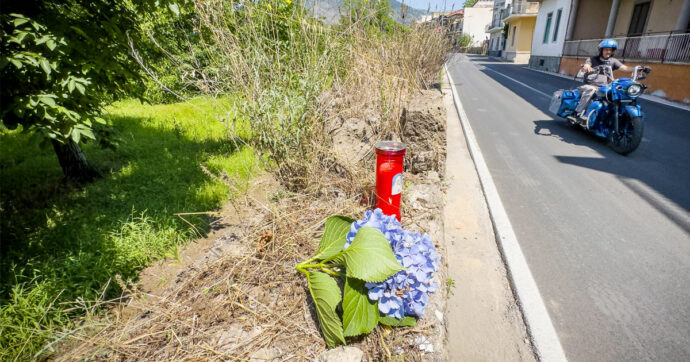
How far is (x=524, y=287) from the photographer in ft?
8.09

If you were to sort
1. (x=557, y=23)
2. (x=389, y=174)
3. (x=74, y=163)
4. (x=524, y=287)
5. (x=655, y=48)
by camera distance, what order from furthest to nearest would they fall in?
(x=557, y=23) < (x=655, y=48) < (x=74, y=163) < (x=389, y=174) < (x=524, y=287)

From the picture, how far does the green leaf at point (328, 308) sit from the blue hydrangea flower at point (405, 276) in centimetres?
20

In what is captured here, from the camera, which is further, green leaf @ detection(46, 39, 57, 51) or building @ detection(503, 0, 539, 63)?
building @ detection(503, 0, 539, 63)

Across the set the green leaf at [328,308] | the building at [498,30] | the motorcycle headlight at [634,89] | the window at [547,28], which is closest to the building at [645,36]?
the window at [547,28]

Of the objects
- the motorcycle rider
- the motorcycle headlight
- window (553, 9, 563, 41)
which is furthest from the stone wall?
the motorcycle headlight

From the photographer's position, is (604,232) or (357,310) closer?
(357,310)

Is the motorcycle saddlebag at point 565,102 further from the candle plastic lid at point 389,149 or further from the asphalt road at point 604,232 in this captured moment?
the candle plastic lid at point 389,149

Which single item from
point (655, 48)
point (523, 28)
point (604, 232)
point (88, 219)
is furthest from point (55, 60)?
point (523, 28)

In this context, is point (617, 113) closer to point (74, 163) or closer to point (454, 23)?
point (454, 23)

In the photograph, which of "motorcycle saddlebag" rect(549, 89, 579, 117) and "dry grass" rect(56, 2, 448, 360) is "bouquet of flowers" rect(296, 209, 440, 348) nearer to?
"dry grass" rect(56, 2, 448, 360)

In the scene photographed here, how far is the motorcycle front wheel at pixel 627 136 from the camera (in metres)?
5.01

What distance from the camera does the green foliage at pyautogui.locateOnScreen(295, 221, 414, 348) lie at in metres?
1.50

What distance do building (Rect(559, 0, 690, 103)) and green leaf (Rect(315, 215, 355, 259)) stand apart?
1251 cm

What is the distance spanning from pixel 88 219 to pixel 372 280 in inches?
143
